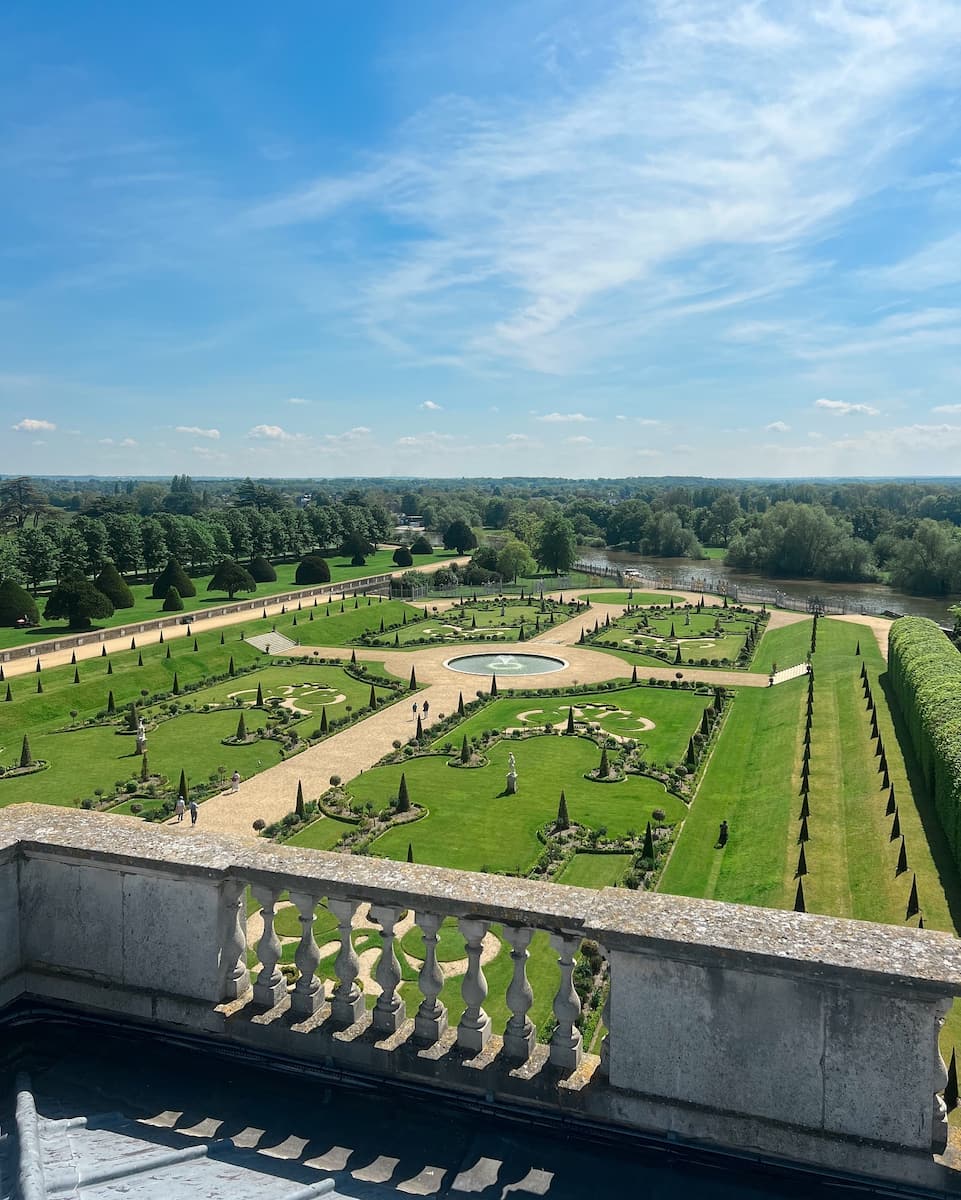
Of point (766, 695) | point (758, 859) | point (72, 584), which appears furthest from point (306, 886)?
point (72, 584)

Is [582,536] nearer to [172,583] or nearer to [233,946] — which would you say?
[172,583]

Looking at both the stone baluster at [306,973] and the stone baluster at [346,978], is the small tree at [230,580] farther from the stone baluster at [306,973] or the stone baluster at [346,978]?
the stone baluster at [346,978]

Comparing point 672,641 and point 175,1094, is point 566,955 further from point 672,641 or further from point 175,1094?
point 672,641

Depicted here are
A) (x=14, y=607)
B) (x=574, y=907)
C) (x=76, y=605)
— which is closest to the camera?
(x=574, y=907)

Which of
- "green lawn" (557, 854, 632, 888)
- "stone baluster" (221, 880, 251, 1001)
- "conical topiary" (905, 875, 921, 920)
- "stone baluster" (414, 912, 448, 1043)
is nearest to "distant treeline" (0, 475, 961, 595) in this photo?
"green lawn" (557, 854, 632, 888)

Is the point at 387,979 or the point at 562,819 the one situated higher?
the point at 387,979

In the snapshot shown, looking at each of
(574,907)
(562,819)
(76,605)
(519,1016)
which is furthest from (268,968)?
(76,605)

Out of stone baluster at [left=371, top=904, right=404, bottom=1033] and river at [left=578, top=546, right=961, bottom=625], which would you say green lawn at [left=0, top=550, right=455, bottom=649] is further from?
stone baluster at [left=371, top=904, right=404, bottom=1033]

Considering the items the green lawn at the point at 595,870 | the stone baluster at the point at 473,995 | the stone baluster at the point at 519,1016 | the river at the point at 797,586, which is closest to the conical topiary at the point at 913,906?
A: the green lawn at the point at 595,870
